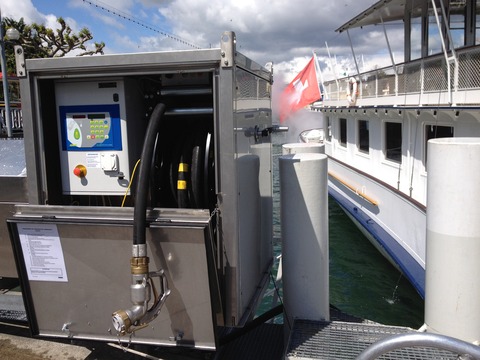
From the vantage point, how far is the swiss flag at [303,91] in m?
17.4

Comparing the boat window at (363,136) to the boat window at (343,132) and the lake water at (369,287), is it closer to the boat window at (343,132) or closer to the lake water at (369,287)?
the boat window at (343,132)

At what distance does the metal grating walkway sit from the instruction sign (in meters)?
1.37

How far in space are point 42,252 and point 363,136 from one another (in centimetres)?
1035

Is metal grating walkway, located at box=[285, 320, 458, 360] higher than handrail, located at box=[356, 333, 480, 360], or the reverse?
handrail, located at box=[356, 333, 480, 360]

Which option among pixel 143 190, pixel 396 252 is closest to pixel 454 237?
pixel 143 190

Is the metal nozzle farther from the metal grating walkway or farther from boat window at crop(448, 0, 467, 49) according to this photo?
boat window at crop(448, 0, 467, 49)

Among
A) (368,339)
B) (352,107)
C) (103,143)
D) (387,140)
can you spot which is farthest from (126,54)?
(352,107)

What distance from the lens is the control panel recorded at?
106 inches

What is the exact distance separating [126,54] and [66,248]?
1.10m

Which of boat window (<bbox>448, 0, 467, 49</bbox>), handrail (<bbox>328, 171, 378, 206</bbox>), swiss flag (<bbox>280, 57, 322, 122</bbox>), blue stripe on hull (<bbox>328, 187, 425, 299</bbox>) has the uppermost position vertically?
boat window (<bbox>448, 0, 467, 49</bbox>)

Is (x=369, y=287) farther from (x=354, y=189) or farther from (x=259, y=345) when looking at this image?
(x=259, y=345)

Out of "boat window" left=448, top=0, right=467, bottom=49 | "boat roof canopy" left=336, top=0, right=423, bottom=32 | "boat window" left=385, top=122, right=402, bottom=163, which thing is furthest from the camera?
"boat roof canopy" left=336, top=0, right=423, bottom=32

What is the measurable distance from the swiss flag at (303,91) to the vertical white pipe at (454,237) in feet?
49.0

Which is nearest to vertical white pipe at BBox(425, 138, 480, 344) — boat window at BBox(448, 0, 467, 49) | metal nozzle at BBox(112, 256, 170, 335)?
metal nozzle at BBox(112, 256, 170, 335)
